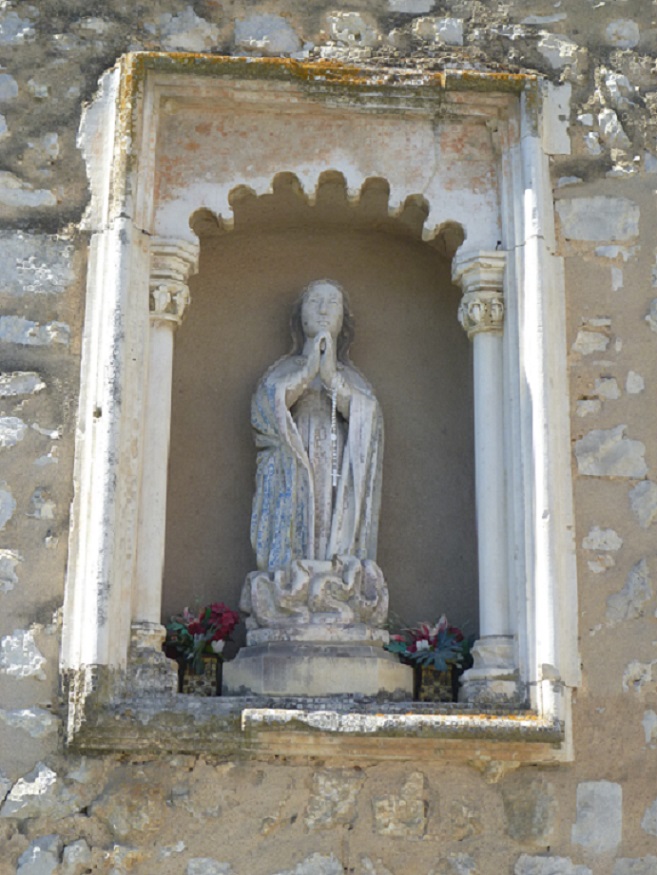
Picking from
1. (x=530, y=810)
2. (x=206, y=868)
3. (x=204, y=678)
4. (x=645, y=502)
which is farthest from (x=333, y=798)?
(x=645, y=502)

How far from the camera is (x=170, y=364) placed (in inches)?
305

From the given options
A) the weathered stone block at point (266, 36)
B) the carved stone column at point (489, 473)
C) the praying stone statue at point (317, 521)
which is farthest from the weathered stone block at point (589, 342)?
the weathered stone block at point (266, 36)

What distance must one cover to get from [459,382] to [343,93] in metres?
1.35

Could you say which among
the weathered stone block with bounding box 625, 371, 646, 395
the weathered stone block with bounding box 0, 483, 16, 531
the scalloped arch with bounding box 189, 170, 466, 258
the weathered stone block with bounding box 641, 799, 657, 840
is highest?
the scalloped arch with bounding box 189, 170, 466, 258

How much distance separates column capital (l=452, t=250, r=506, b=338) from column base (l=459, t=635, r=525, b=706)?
1300 millimetres

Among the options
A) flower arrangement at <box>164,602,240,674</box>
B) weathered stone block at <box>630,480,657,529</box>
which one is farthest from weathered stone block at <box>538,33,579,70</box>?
flower arrangement at <box>164,602,240,674</box>

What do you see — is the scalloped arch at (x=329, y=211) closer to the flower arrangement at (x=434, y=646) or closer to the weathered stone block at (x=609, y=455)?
the weathered stone block at (x=609, y=455)

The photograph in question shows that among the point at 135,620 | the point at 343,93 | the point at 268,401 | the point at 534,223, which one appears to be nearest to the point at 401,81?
the point at 343,93

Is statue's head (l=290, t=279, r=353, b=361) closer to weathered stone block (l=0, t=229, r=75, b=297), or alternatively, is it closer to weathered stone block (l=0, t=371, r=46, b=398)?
weathered stone block (l=0, t=229, r=75, b=297)

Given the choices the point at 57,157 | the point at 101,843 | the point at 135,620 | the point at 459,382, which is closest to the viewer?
the point at 101,843

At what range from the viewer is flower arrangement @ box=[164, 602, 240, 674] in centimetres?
754

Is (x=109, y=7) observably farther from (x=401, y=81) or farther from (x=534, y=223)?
(x=534, y=223)

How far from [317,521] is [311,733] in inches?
44.9

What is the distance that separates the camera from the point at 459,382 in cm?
838
